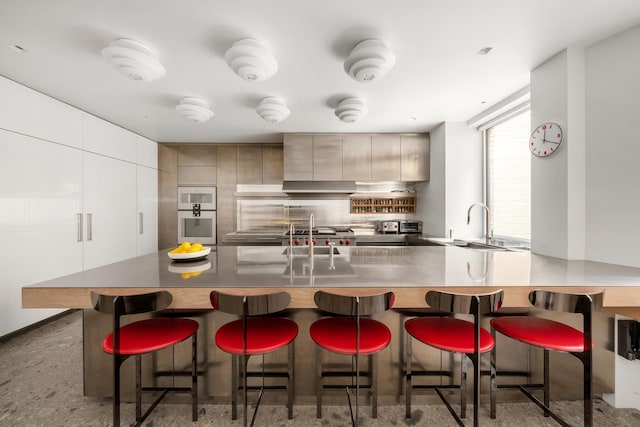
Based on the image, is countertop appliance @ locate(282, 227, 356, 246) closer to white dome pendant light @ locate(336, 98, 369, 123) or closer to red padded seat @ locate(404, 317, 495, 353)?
white dome pendant light @ locate(336, 98, 369, 123)

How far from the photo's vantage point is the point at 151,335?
1385mm

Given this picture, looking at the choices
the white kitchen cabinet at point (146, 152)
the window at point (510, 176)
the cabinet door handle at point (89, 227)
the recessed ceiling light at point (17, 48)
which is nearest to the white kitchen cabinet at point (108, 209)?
the cabinet door handle at point (89, 227)

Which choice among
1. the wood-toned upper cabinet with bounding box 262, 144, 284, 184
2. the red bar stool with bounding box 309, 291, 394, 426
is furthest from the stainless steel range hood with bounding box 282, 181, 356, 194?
the red bar stool with bounding box 309, 291, 394, 426

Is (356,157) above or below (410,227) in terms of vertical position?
above

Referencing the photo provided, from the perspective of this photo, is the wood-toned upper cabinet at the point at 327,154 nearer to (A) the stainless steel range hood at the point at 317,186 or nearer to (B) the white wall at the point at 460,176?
(A) the stainless steel range hood at the point at 317,186

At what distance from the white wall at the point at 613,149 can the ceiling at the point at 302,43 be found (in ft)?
0.64

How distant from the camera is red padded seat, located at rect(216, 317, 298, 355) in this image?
1.28 m

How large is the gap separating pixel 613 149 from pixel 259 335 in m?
2.84

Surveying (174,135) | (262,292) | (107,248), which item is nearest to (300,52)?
(262,292)

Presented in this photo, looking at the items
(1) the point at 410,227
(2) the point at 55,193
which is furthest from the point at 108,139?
(1) the point at 410,227

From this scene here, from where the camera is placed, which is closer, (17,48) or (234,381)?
(234,381)

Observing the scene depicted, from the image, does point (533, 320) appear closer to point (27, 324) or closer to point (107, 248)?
point (27, 324)

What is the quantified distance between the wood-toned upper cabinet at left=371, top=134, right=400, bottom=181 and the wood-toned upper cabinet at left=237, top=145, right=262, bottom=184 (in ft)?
7.00

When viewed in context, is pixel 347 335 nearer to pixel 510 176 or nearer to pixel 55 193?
pixel 510 176
